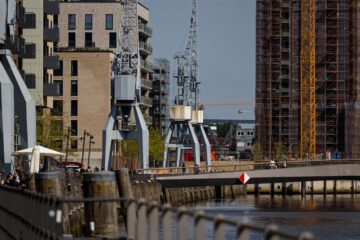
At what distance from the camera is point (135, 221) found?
2380cm

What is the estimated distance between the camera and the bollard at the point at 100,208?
2852cm

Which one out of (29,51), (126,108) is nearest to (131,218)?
(29,51)

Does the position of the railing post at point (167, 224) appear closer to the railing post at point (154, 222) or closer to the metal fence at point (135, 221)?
the metal fence at point (135, 221)

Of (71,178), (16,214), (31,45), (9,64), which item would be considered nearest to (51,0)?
(31,45)

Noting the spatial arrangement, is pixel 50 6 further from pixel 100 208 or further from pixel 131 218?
pixel 131 218

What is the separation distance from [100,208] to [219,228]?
44.8 feet

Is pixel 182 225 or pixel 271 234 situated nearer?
pixel 271 234

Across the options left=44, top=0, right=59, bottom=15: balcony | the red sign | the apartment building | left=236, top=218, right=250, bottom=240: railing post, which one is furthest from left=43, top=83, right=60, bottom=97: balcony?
left=236, top=218, right=250, bottom=240: railing post

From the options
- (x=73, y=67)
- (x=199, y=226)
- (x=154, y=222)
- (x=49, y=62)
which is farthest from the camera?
(x=73, y=67)

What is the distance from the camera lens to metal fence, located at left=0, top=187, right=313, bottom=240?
54.6ft

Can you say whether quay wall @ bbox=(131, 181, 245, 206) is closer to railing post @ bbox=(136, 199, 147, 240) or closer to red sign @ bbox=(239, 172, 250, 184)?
red sign @ bbox=(239, 172, 250, 184)

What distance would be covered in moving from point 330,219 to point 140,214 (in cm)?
8976

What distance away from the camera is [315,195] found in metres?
199

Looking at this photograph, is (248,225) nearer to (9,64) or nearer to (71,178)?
(71,178)
